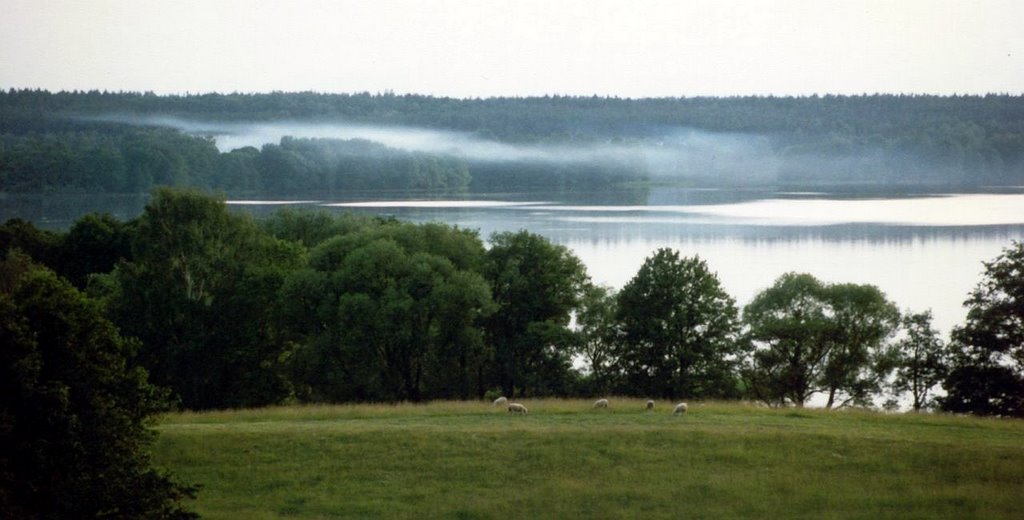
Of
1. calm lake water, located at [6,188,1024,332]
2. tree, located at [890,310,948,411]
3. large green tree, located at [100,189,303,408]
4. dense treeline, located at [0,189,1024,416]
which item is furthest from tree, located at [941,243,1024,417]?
large green tree, located at [100,189,303,408]

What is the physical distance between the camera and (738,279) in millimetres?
67125

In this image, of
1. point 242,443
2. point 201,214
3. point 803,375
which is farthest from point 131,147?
point 242,443

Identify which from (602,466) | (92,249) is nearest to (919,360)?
(602,466)

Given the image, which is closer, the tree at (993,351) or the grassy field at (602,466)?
the grassy field at (602,466)

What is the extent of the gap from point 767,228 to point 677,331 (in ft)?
197

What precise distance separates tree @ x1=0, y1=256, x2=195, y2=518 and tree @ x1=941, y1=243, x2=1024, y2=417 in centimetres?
2747

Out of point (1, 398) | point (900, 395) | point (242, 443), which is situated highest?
point (1, 398)

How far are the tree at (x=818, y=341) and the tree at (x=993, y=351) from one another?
13.1 ft

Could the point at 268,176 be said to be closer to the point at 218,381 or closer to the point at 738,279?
the point at 738,279

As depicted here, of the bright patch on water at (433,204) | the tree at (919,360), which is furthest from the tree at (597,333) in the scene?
the bright patch on water at (433,204)

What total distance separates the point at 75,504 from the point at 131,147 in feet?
406

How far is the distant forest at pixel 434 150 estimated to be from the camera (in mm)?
130375

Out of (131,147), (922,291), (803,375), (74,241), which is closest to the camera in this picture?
(803,375)

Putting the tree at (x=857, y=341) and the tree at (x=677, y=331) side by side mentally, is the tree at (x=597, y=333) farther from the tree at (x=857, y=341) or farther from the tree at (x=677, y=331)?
the tree at (x=857, y=341)
